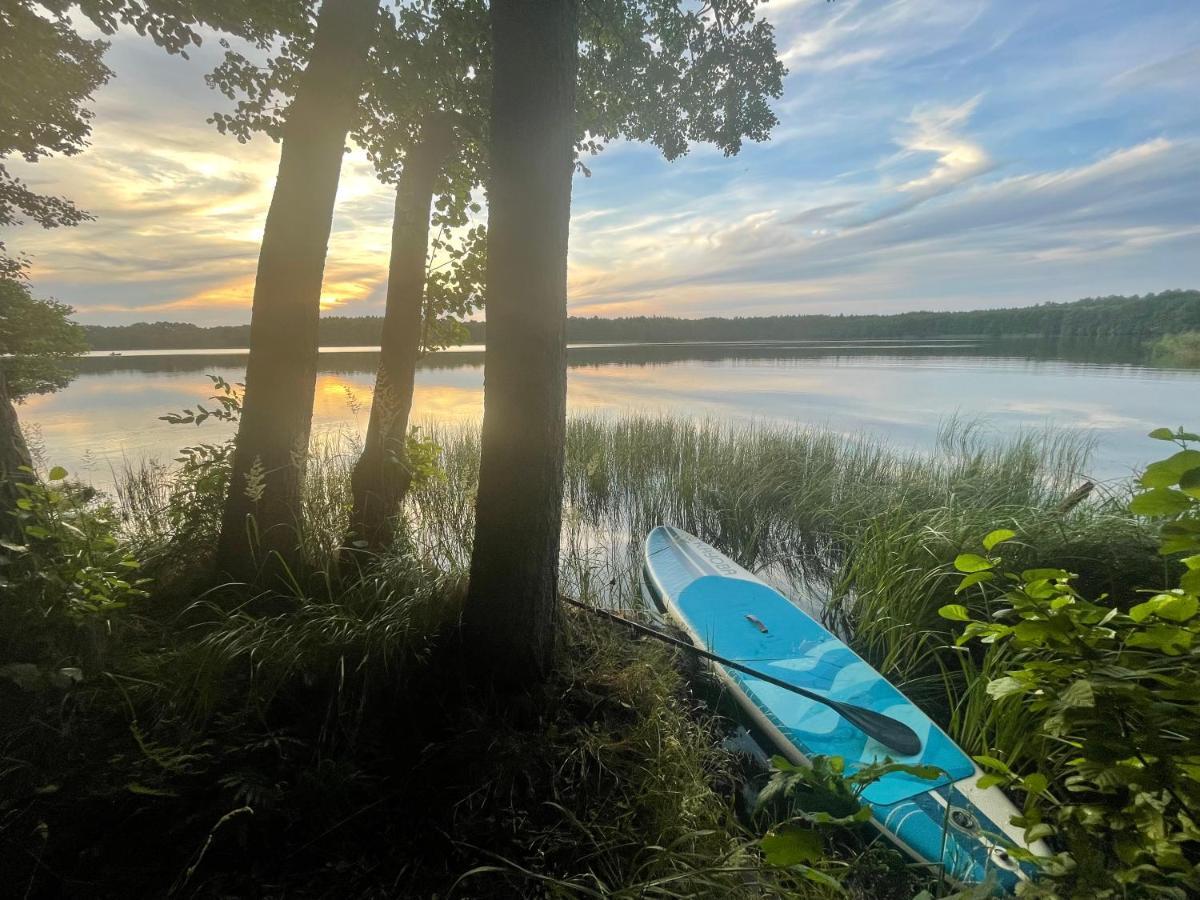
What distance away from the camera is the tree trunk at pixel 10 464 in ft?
6.57

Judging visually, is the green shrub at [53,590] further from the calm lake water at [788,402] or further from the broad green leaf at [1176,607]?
the broad green leaf at [1176,607]

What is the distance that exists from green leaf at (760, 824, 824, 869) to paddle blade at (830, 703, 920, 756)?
2175 millimetres

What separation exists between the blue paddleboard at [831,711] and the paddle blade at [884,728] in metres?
0.05

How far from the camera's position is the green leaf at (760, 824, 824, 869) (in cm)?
89

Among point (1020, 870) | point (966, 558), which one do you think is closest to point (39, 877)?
point (966, 558)

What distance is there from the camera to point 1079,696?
2.69ft

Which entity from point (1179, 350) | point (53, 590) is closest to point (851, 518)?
point (53, 590)

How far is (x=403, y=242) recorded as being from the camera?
3.82 meters

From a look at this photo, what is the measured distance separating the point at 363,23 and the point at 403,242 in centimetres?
124

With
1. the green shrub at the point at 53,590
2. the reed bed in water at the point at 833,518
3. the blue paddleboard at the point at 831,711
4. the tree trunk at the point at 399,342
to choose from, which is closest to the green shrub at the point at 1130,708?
the blue paddleboard at the point at 831,711

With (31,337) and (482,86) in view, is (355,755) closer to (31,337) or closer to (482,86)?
(482,86)

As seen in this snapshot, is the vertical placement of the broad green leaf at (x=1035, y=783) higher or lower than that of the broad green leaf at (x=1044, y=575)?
lower

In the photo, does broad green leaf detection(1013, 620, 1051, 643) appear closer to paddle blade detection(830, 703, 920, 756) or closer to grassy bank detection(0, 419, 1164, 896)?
grassy bank detection(0, 419, 1164, 896)

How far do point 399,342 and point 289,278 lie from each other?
96cm
